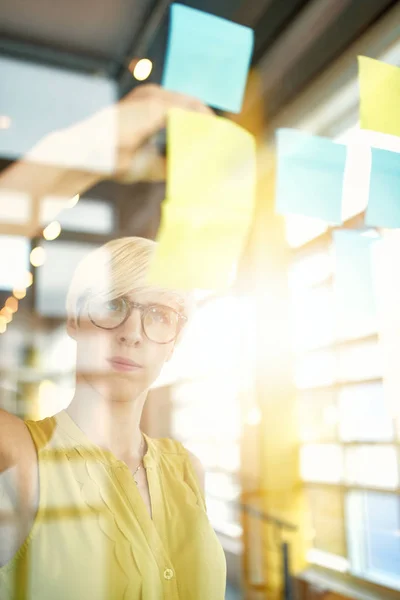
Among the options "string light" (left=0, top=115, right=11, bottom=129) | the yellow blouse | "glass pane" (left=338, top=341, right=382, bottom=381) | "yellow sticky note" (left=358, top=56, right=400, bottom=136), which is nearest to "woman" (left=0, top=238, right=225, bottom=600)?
the yellow blouse

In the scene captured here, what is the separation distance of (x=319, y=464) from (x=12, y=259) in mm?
560

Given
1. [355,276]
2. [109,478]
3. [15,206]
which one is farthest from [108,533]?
[355,276]

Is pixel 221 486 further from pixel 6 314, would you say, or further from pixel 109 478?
pixel 6 314

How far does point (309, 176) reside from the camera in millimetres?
713

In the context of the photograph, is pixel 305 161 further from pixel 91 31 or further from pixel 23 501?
pixel 23 501

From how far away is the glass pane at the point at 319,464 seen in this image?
2.58 feet

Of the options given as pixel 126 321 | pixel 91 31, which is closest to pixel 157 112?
pixel 91 31

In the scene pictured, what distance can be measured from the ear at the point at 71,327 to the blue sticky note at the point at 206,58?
33cm

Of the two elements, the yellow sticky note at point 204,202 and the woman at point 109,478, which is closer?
the woman at point 109,478

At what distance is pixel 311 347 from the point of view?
0.81 m

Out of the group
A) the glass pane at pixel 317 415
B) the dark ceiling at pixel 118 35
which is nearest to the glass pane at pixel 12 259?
the dark ceiling at pixel 118 35

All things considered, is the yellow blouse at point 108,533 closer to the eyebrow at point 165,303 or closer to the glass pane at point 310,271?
the eyebrow at point 165,303

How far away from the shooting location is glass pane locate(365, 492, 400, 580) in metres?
0.78

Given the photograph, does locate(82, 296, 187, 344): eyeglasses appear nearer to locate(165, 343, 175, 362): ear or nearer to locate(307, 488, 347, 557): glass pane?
locate(165, 343, 175, 362): ear
